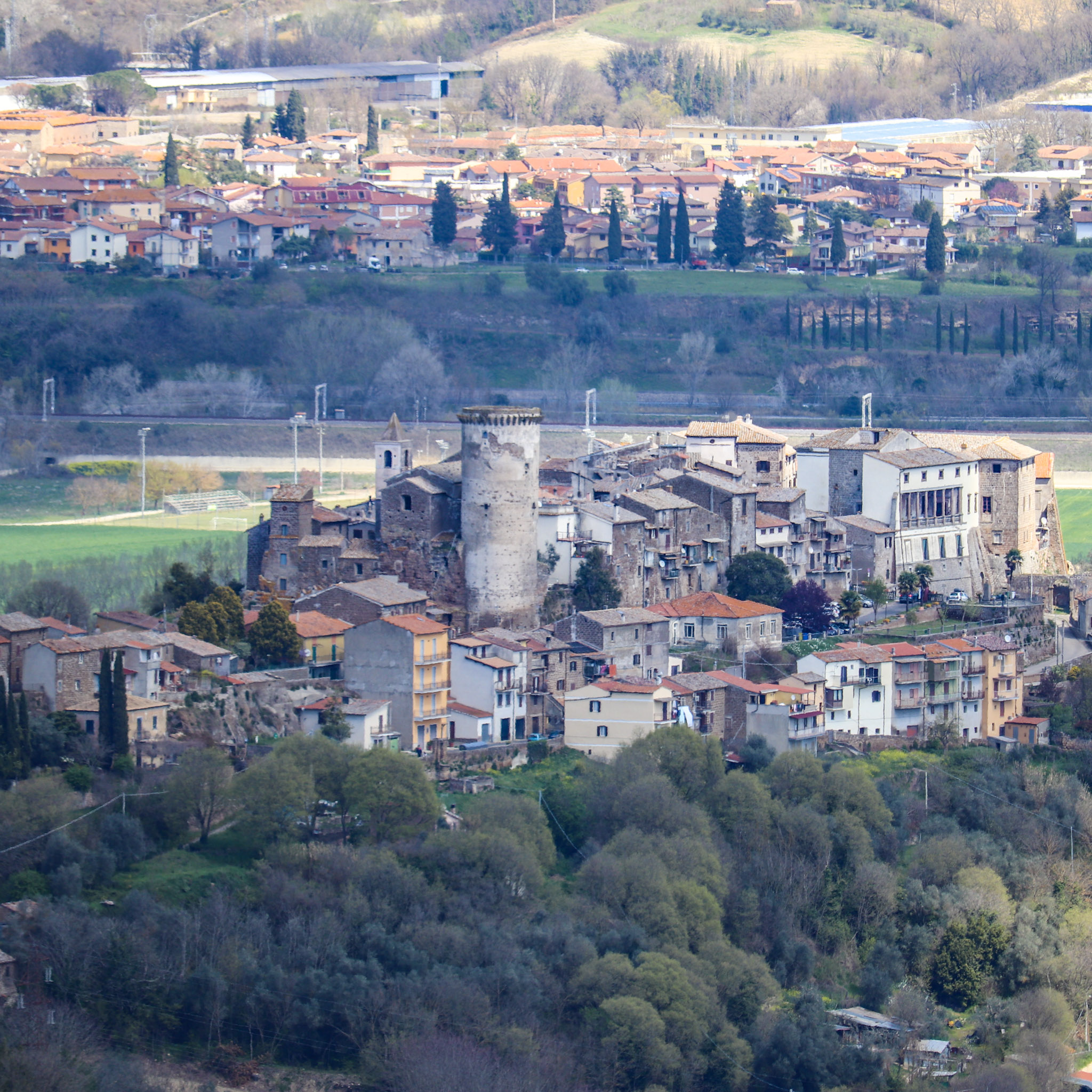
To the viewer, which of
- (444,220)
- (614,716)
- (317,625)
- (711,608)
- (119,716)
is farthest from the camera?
(444,220)

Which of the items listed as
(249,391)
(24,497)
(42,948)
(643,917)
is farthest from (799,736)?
(249,391)

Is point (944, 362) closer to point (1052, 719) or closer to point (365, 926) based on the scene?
point (1052, 719)

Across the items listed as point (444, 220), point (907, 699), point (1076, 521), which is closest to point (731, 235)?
point (444, 220)

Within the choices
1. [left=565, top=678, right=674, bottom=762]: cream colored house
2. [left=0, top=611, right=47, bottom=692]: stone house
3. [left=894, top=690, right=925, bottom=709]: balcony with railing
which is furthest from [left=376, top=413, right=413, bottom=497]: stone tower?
[left=0, top=611, right=47, bottom=692]: stone house

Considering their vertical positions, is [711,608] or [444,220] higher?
[444,220]

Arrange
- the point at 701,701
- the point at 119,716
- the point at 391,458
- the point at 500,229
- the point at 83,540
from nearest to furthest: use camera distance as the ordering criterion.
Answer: the point at 119,716, the point at 701,701, the point at 391,458, the point at 83,540, the point at 500,229

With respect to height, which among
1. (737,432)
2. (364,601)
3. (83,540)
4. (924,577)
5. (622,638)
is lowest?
(83,540)

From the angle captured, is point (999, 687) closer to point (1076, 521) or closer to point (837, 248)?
point (1076, 521)
